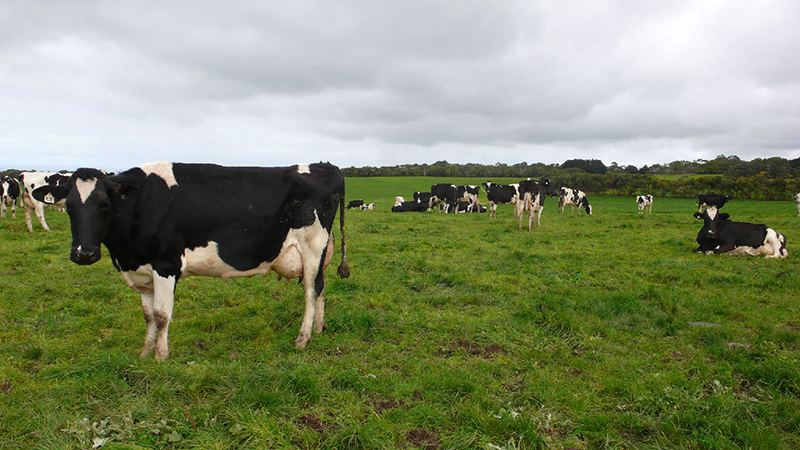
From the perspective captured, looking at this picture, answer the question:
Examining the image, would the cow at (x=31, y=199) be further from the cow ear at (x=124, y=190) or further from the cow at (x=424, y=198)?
the cow at (x=424, y=198)

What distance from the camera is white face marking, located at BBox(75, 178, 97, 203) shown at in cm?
501

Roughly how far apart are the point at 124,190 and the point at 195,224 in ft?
2.96

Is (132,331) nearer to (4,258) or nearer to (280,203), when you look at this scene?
(280,203)

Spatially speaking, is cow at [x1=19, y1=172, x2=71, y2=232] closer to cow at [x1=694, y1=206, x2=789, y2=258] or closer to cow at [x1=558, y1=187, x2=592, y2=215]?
cow at [x1=694, y1=206, x2=789, y2=258]

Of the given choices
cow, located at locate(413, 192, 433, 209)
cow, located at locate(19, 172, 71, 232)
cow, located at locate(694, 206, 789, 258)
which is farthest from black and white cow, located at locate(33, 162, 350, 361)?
cow, located at locate(413, 192, 433, 209)

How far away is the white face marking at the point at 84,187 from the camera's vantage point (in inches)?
197

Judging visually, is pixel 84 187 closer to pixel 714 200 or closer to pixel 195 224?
pixel 195 224

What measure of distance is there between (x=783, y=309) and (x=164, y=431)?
992 centimetres

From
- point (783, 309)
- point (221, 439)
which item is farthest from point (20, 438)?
point (783, 309)

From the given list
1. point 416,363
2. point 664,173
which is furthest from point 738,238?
point 664,173

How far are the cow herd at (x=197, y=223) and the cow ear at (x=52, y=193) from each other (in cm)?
1

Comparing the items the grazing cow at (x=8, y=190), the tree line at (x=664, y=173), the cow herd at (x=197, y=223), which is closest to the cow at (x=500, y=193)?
the cow herd at (x=197, y=223)

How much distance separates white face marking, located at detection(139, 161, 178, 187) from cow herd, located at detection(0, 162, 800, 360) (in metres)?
0.01

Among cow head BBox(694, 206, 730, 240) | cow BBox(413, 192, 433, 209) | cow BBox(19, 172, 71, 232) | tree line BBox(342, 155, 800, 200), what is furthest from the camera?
tree line BBox(342, 155, 800, 200)
